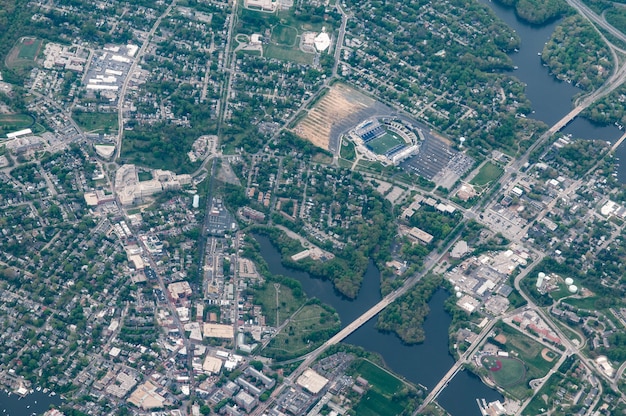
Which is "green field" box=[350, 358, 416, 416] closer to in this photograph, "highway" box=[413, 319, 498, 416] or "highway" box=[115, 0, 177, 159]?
"highway" box=[413, 319, 498, 416]

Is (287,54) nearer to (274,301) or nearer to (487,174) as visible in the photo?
(487,174)

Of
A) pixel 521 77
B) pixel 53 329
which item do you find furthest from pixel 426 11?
pixel 53 329

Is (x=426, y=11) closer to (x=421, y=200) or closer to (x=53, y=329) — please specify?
(x=421, y=200)

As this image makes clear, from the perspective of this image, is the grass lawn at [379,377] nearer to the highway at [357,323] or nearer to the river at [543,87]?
the highway at [357,323]

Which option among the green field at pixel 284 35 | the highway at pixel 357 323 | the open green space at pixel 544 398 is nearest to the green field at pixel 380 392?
the highway at pixel 357 323

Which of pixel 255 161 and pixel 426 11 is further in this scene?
pixel 426 11

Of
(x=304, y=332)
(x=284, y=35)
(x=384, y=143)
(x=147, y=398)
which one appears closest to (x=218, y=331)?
(x=304, y=332)

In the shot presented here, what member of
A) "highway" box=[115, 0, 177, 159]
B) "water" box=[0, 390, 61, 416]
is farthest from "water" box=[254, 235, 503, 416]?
Result: "water" box=[0, 390, 61, 416]
